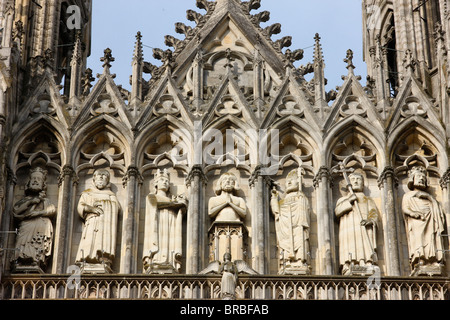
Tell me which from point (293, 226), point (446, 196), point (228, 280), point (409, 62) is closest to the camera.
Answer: point (228, 280)

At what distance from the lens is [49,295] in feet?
80.1

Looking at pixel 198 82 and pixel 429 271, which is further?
pixel 198 82

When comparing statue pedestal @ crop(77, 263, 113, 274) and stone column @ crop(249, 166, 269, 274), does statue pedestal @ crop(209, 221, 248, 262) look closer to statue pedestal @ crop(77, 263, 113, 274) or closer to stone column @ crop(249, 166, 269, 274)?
stone column @ crop(249, 166, 269, 274)

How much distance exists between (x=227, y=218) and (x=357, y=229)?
2070 mm

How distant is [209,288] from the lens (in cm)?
2444

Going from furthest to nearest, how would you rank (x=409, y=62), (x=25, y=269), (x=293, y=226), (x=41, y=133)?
(x=409, y=62) < (x=41, y=133) < (x=293, y=226) < (x=25, y=269)

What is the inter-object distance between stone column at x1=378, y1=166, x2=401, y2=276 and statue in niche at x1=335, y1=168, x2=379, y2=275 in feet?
0.62

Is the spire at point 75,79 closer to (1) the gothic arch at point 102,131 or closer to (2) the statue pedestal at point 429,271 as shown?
(1) the gothic arch at point 102,131

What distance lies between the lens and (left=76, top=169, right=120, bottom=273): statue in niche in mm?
25125

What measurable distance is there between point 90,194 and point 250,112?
3078 millimetres

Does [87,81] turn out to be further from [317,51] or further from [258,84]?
[317,51]

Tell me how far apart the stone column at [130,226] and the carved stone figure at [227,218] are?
1.22 m

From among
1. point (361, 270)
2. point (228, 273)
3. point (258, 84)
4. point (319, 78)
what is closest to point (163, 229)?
point (228, 273)
